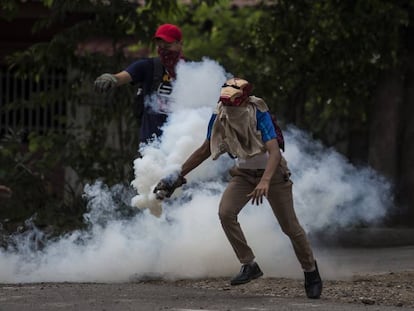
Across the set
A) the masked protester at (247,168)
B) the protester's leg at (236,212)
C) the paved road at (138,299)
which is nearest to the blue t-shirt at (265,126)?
the masked protester at (247,168)

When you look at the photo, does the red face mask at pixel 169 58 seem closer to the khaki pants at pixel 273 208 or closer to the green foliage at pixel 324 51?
the khaki pants at pixel 273 208

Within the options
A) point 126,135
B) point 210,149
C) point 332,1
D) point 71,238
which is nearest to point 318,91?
point 332,1

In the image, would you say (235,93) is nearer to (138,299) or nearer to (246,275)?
(246,275)

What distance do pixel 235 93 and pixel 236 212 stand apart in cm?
83

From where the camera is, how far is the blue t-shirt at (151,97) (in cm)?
930

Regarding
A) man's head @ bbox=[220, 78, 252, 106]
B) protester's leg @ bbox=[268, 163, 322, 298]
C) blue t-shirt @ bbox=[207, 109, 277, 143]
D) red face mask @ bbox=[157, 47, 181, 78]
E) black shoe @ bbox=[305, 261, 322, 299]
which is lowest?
black shoe @ bbox=[305, 261, 322, 299]

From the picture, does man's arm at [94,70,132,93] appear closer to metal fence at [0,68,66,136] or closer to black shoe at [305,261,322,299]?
black shoe at [305,261,322,299]

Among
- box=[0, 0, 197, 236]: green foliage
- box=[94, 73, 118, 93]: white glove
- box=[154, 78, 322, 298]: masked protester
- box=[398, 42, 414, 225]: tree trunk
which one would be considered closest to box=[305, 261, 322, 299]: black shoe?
box=[154, 78, 322, 298]: masked protester

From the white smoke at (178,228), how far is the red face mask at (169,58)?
0.11 metres

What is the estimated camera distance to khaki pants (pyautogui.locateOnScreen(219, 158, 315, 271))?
293 inches

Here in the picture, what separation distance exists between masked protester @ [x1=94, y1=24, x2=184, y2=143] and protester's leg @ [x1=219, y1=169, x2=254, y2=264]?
1.85 m

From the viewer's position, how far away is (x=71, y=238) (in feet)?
31.3

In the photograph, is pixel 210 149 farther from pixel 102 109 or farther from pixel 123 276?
pixel 102 109

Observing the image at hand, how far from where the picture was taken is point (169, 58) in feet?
30.7
